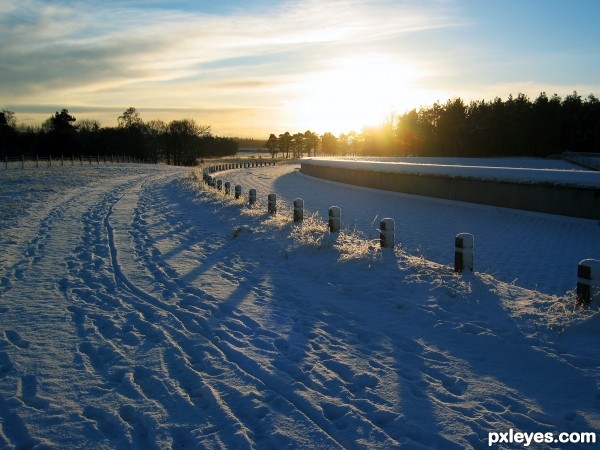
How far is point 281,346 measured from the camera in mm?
5762

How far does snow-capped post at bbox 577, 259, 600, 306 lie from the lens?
655 cm

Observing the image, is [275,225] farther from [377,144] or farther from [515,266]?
[377,144]

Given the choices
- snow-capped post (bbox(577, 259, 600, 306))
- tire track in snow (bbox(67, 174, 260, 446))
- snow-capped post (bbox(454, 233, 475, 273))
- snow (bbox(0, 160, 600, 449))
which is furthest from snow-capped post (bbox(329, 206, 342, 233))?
snow-capped post (bbox(577, 259, 600, 306))

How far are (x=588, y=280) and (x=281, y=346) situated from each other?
4.21m

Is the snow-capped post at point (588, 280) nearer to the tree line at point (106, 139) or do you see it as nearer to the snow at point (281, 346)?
the snow at point (281, 346)

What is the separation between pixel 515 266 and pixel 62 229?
11.6m

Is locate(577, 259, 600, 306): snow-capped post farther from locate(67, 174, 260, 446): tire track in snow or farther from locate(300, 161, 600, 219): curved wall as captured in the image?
locate(300, 161, 600, 219): curved wall

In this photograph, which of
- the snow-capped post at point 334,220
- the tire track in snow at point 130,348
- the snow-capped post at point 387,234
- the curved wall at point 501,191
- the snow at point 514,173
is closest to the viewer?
the tire track in snow at point 130,348

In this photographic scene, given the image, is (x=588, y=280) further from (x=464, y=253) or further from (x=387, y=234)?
(x=387, y=234)

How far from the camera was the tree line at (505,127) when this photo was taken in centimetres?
6794

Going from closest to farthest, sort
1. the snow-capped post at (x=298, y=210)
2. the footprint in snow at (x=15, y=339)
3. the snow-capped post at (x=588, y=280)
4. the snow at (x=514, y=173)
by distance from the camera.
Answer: the footprint in snow at (x=15, y=339) < the snow-capped post at (x=588, y=280) < the snow-capped post at (x=298, y=210) < the snow at (x=514, y=173)

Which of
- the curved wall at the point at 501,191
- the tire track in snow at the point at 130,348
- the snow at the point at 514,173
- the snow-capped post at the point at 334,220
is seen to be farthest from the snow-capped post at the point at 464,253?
the snow at the point at 514,173

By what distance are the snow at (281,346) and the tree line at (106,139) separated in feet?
211

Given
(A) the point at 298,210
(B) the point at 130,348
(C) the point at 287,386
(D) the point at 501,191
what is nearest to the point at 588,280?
(C) the point at 287,386
